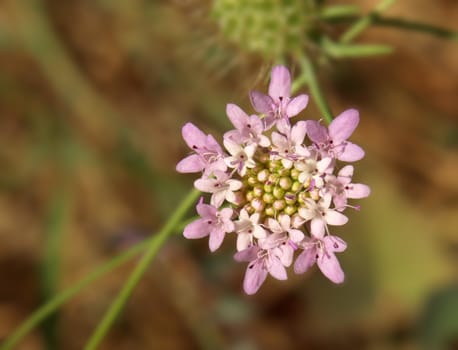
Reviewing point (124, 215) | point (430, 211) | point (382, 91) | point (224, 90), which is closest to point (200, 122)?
point (224, 90)

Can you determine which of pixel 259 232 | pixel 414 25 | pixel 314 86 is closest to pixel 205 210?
pixel 259 232

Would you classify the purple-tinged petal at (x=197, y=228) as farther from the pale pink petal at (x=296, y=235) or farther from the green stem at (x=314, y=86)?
the green stem at (x=314, y=86)

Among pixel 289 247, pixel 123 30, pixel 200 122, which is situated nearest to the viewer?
pixel 289 247

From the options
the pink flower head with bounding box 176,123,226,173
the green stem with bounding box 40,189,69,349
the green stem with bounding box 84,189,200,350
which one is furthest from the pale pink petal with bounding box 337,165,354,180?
the green stem with bounding box 40,189,69,349

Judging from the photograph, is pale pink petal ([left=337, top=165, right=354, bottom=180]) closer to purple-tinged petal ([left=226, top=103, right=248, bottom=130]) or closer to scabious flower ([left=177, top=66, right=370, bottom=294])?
A: scabious flower ([left=177, top=66, right=370, bottom=294])

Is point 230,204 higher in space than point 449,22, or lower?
lower

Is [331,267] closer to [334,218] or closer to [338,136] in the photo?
[334,218]

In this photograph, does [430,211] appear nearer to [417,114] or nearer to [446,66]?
[417,114]
